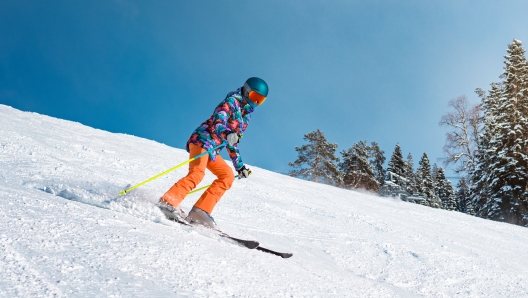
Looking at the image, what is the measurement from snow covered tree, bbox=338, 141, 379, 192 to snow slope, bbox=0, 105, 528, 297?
2975 cm

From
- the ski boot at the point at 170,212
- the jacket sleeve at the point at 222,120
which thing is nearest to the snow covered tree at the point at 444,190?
the jacket sleeve at the point at 222,120

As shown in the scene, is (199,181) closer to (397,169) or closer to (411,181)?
(397,169)

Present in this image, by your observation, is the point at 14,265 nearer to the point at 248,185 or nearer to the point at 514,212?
the point at 248,185

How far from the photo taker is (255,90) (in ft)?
14.9

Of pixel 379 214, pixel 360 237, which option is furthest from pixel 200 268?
pixel 379 214

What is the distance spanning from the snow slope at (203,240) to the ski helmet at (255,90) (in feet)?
5.30

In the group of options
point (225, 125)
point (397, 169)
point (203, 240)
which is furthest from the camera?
point (397, 169)

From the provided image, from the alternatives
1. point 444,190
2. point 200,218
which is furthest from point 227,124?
point 444,190

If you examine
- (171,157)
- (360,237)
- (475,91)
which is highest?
(475,91)

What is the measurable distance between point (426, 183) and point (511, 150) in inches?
716

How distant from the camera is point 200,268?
8.75 feet

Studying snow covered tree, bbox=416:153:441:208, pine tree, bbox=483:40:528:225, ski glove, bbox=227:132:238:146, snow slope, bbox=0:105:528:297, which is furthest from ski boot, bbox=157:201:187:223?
snow covered tree, bbox=416:153:441:208

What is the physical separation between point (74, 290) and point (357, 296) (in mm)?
2078

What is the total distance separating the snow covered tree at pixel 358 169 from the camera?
39562 mm
